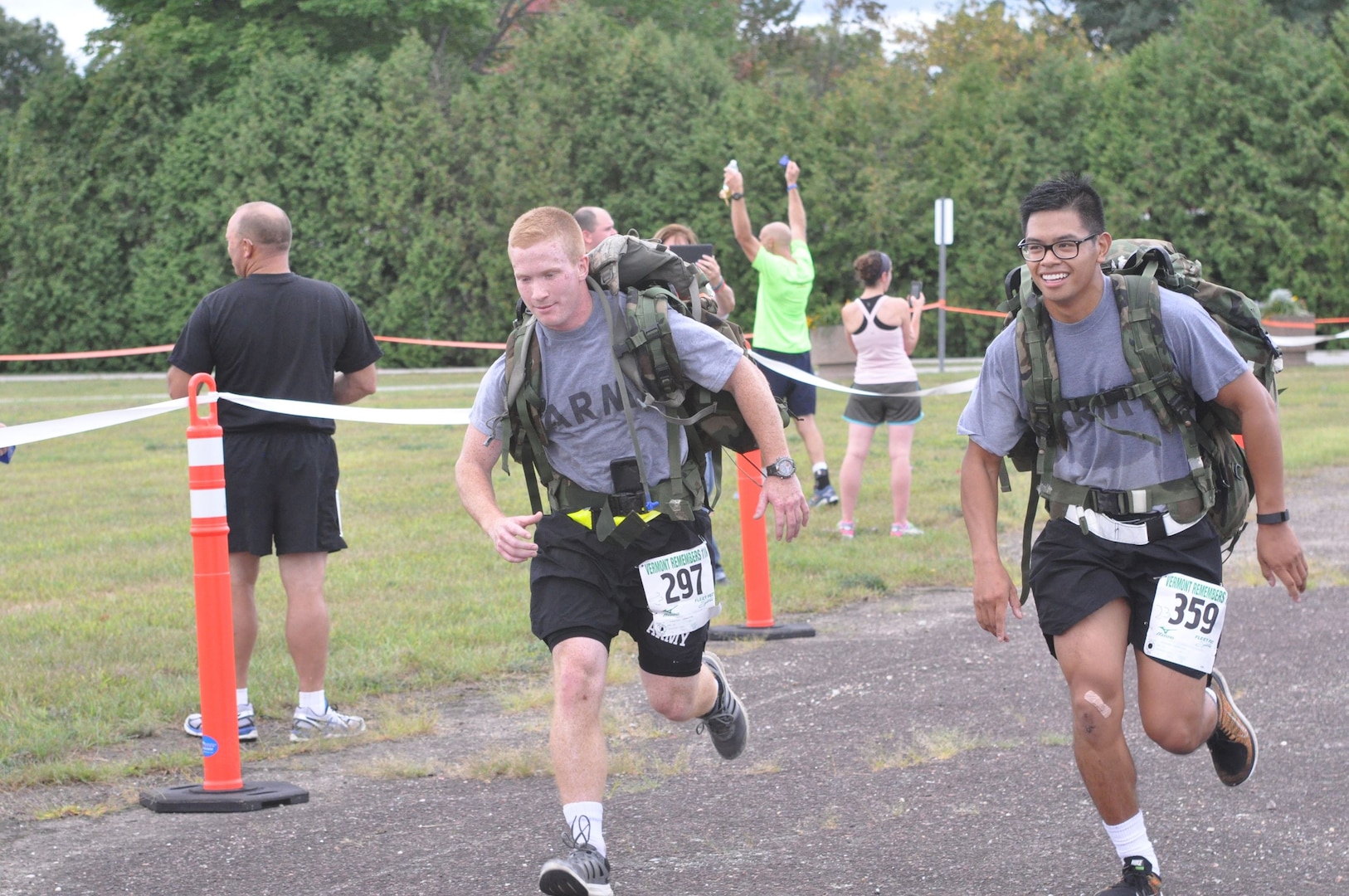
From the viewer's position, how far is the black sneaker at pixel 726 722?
5.20 m

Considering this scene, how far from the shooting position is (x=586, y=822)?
13.5ft

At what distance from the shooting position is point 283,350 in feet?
20.1

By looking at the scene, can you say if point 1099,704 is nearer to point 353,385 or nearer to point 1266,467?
point 1266,467

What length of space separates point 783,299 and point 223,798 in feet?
21.7

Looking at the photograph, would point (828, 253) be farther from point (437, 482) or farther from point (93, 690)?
point (93, 690)

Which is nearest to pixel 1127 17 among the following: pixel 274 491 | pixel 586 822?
pixel 274 491

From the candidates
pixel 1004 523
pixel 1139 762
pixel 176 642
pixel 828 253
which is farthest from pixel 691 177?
pixel 1139 762

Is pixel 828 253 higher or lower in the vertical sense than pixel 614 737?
higher

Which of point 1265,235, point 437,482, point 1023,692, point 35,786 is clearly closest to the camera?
point 35,786

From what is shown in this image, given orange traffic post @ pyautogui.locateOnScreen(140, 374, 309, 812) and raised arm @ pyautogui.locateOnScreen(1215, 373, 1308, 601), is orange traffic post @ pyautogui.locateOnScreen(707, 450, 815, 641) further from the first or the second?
raised arm @ pyautogui.locateOnScreen(1215, 373, 1308, 601)

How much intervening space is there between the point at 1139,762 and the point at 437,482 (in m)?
9.67

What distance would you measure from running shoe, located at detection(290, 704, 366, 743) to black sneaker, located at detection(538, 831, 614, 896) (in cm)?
246

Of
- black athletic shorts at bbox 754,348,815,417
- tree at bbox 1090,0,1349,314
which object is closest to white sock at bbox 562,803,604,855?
black athletic shorts at bbox 754,348,815,417

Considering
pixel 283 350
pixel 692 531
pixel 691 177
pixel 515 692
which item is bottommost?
pixel 515 692
